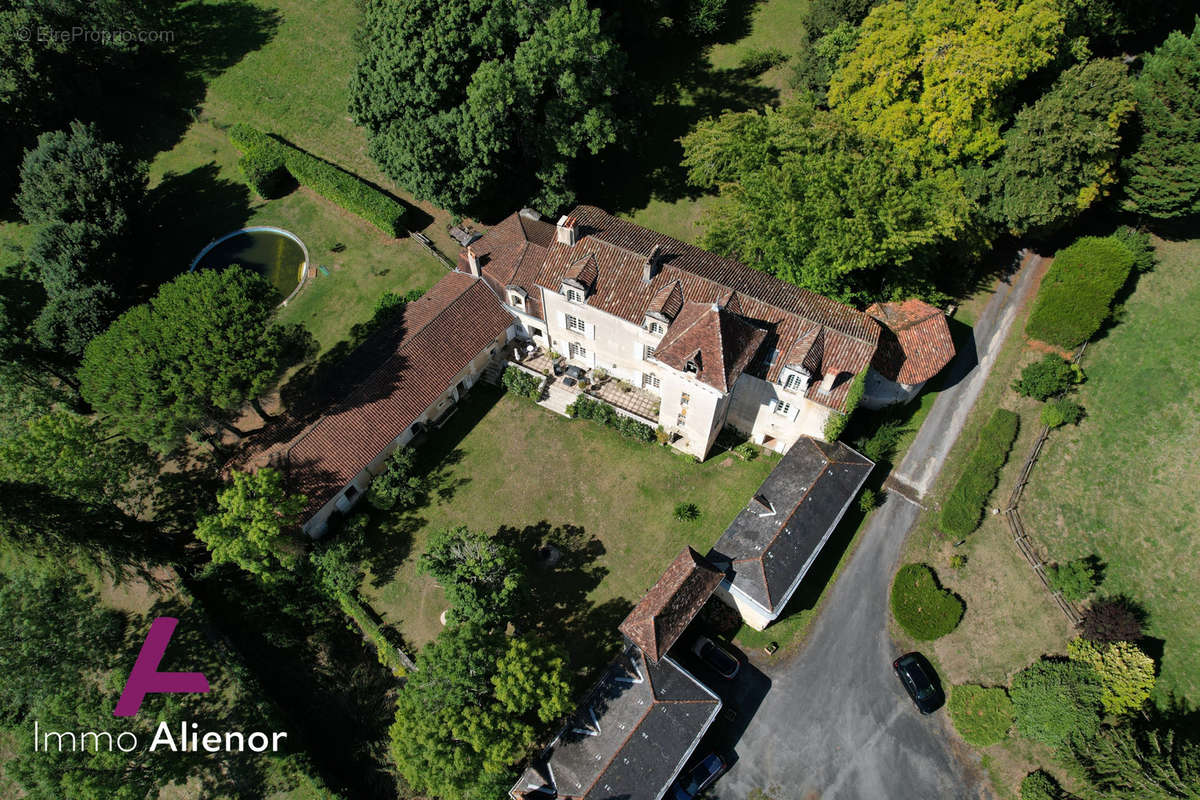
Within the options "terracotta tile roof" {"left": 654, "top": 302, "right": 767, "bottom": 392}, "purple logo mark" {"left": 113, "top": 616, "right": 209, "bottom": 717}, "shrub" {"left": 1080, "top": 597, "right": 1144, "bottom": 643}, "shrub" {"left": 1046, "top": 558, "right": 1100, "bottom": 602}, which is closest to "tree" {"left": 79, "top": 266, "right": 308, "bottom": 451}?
"purple logo mark" {"left": 113, "top": 616, "right": 209, "bottom": 717}

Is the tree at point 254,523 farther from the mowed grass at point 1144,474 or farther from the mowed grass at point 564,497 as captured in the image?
the mowed grass at point 1144,474

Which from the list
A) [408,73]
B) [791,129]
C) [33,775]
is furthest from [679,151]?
[33,775]

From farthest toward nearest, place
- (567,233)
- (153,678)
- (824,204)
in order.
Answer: (567,233) < (824,204) < (153,678)

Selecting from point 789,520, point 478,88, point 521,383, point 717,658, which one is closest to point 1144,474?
point 789,520

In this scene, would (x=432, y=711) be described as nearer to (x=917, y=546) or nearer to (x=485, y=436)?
(x=485, y=436)

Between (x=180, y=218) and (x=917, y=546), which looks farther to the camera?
(x=180, y=218)

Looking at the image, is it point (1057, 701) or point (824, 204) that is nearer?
point (1057, 701)

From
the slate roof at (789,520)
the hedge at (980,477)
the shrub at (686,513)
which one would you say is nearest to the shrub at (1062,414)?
the hedge at (980,477)

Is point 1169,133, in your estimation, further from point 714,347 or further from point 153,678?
point 153,678

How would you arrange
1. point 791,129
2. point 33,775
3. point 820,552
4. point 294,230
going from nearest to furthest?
point 33,775, point 820,552, point 791,129, point 294,230
